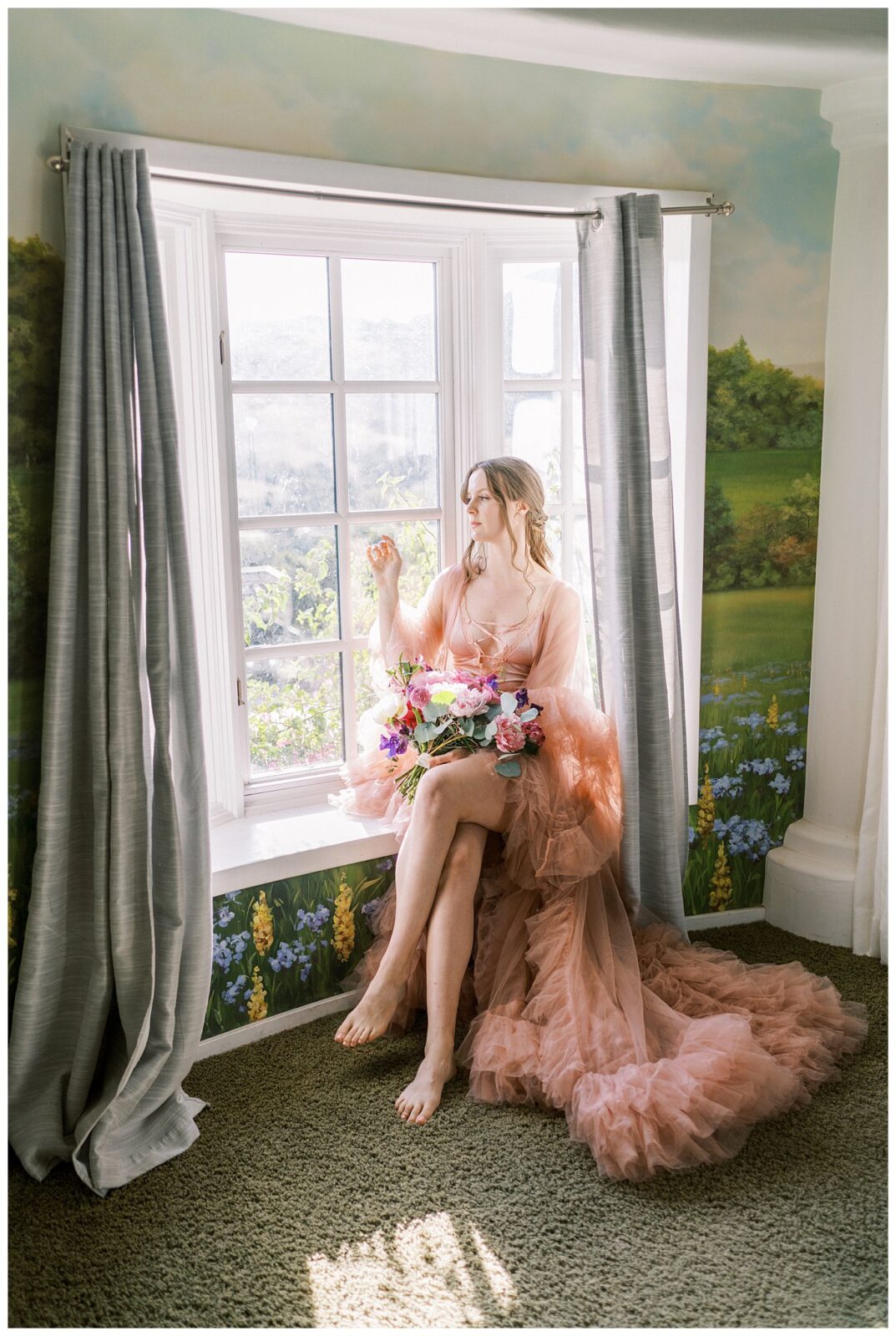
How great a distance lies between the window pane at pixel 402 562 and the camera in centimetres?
311

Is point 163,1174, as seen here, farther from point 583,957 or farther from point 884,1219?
point 884,1219

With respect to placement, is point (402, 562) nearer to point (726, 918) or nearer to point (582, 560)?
point (582, 560)

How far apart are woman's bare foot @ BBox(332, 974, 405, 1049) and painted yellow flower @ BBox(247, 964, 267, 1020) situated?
0.74ft

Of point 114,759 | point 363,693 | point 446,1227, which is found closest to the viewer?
point 446,1227

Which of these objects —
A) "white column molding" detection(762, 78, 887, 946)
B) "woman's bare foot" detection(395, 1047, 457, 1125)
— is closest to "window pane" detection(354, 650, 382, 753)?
"woman's bare foot" detection(395, 1047, 457, 1125)

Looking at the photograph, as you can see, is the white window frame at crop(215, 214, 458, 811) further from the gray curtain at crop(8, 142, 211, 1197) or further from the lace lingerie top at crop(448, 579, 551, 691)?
the gray curtain at crop(8, 142, 211, 1197)

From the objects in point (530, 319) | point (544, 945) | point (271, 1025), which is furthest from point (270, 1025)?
point (530, 319)

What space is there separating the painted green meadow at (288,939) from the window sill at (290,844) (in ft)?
0.11

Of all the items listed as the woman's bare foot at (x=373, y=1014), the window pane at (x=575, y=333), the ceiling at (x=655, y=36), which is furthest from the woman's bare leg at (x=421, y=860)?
the ceiling at (x=655, y=36)

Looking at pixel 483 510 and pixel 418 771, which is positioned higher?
pixel 483 510

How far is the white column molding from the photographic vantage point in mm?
3070

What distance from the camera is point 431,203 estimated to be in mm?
2725

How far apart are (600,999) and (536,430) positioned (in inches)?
65.5

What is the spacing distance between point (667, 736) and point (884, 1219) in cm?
126
